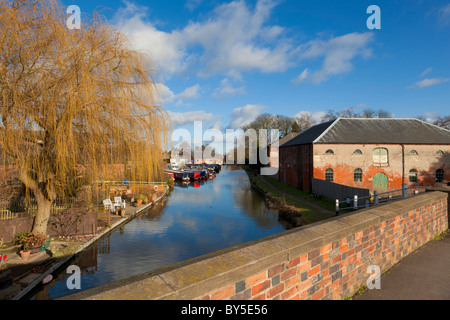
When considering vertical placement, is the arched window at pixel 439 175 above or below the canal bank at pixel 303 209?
above

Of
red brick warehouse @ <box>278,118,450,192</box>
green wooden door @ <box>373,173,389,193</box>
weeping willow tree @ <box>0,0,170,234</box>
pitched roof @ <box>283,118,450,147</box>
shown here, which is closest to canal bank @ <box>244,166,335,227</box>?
red brick warehouse @ <box>278,118,450,192</box>

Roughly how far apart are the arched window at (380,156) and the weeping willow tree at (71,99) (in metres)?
26.0

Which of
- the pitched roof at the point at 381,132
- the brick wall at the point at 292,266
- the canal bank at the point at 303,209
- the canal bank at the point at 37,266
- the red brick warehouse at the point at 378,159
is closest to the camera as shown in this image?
the brick wall at the point at 292,266

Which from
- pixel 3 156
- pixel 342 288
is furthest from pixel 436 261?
pixel 3 156

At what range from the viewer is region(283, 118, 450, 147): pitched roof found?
88.3 ft

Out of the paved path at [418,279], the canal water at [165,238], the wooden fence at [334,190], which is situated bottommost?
the canal water at [165,238]

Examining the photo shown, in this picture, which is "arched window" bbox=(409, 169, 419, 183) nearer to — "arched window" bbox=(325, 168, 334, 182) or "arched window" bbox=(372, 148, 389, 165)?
"arched window" bbox=(372, 148, 389, 165)

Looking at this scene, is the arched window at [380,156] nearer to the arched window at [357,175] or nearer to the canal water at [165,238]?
the arched window at [357,175]

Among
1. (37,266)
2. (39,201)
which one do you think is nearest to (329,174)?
(39,201)

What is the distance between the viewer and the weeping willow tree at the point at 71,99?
561 centimetres

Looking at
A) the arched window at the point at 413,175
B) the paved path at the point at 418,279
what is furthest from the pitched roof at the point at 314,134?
the paved path at the point at 418,279

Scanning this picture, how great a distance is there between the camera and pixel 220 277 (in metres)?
2.07

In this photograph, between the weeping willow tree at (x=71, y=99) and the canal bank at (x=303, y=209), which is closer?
the weeping willow tree at (x=71, y=99)

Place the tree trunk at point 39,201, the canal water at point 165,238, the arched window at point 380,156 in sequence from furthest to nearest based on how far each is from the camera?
the arched window at point 380,156 → the canal water at point 165,238 → the tree trunk at point 39,201
